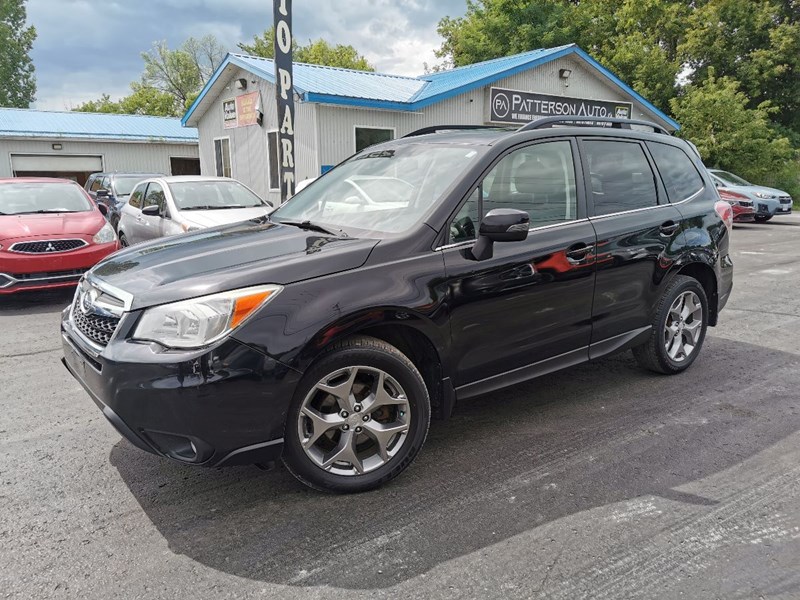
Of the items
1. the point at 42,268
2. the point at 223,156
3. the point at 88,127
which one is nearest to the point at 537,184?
the point at 42,268

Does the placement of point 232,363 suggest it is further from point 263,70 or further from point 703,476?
point 263,70

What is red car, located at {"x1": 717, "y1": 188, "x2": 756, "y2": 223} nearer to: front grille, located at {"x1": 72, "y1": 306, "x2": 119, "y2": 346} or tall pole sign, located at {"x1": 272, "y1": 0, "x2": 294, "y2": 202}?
tall pole sign, located at {"x1": 272, "y1": 0, "x2": 294, "y2": 202}

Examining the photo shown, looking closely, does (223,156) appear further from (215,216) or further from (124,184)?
(215,216)

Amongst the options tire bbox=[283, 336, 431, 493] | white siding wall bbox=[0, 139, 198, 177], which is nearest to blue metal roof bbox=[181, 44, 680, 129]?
white siding wall bbox=[0, 139, 198, 177]

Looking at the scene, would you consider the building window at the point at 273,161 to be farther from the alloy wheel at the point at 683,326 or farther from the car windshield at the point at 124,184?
the alloy wheel at the point at 683,326

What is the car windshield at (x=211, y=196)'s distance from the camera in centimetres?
917

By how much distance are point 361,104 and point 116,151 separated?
17.0 m

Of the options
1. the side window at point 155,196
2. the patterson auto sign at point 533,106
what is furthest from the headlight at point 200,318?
the patterson auto sign at point 533,106

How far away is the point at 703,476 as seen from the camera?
3.16 metres

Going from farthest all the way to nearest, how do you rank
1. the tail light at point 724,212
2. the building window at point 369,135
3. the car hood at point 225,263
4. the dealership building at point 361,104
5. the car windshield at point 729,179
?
the car windshield at point 729,179
the building window at point 369,135
the dealership building at point 361,104
the tail light at point 724,212
the car hood at point 225,263

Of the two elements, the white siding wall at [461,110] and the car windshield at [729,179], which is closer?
the white siding wall at [461,110]

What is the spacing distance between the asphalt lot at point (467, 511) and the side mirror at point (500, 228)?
3.84 ft

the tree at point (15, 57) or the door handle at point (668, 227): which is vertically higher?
the tree at point (15, 57)

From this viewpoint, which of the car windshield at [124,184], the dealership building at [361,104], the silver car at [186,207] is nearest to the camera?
the silver car at [186,207]
